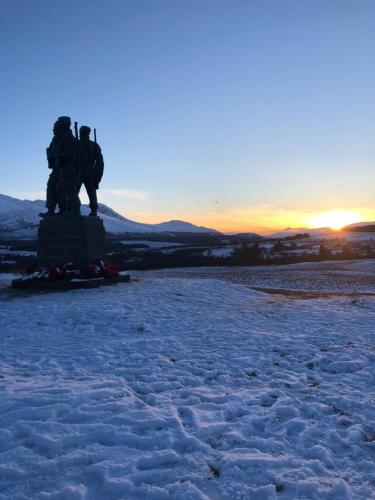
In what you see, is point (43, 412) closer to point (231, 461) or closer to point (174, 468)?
point (174, 468)

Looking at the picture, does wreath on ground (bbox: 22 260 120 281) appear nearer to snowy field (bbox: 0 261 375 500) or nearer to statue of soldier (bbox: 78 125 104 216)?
statue of soldier (bbox: 78 125 104 216)

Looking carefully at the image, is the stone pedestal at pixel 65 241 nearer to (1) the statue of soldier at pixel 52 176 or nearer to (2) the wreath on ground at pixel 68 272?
(2) the wreath on ground at pixel 68 272

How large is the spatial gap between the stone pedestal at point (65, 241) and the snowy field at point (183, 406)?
175 inches

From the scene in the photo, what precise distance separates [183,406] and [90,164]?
12455mm

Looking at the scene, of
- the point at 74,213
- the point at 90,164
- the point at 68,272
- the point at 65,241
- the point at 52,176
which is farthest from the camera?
the point at 90,164

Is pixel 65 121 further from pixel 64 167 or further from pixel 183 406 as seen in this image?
pixel 183 406

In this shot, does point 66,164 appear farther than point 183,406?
Yes

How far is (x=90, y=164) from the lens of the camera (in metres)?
15.5

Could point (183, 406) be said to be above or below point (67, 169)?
below

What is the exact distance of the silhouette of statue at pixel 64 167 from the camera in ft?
46.6

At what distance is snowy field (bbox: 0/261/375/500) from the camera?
135 inches

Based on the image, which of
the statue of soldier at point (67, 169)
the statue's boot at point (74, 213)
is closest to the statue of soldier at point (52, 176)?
the statue of soldier at point (67, 169)

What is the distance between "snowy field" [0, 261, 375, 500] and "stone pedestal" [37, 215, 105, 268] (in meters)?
4.45

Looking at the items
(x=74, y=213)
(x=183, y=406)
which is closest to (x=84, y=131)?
(x=74, y=213)
